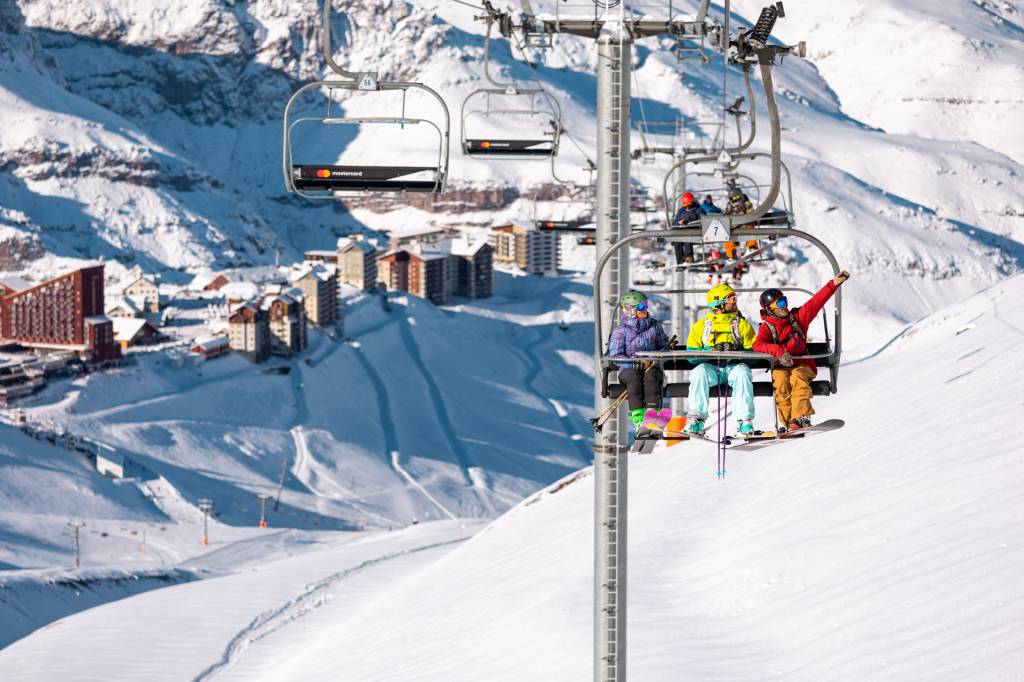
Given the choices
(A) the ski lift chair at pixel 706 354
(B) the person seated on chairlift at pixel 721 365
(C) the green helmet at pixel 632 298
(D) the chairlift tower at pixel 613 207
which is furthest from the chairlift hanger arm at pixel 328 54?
(B) the person seated on chairlift at pixel 721 365

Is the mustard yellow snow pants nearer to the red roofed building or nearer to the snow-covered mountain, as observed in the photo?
the snow-covered mountain

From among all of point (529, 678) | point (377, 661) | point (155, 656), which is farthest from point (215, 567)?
point (529, 678)

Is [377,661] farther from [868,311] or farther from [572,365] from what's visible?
[868,311]

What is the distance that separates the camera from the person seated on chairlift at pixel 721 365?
1317 centimetres

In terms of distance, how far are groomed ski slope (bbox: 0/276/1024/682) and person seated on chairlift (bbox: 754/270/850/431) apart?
318cm

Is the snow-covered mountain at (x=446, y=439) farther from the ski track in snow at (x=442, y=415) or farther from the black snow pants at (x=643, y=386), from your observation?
the black snow pants at (x=643, y=386)

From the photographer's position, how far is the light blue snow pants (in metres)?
13.1

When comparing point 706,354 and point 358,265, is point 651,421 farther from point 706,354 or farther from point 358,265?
point 358,265

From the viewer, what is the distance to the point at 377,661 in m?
25.5

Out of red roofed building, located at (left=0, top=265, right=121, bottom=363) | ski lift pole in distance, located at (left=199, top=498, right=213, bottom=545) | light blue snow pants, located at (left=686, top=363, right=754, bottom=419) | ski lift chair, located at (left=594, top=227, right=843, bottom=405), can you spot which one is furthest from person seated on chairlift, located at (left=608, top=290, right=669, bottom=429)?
red roofed building, located at (left=0, top=265, right=121, bottom=363)

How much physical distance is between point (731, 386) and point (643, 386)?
4.16 feet

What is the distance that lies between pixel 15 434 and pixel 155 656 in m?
58.0

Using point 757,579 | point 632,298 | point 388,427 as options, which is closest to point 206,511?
point 388,427

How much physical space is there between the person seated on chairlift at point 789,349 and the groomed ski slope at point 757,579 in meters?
3.18
